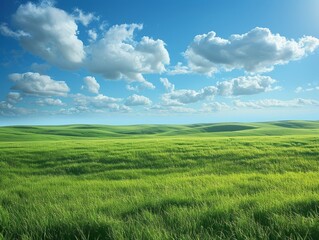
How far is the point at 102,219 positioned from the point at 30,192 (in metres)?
6.52

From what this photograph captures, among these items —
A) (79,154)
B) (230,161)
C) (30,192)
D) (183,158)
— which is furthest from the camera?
(79,154)

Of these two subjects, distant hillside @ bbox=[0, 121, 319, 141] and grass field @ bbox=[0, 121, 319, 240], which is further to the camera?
distant hillside @ bbox=[0, 121, 319, 141]

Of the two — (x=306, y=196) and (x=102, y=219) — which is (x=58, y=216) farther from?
(x=306, y=196)

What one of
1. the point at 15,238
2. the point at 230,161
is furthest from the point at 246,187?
the point at 230,161

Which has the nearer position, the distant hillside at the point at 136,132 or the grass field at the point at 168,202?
the grass field at the point at 168,202

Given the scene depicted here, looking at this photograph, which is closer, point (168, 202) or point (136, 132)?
point (168, 202)

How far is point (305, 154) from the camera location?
20531 mm

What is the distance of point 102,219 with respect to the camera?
6.20 m

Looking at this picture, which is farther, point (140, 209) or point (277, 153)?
point (277, 153)

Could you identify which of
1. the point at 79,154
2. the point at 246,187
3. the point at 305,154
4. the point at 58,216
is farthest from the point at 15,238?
the point at 305,154

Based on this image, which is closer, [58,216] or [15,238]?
[15,238]

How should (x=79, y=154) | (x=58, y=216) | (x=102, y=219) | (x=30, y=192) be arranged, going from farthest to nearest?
1. (x=79, y=154)
2. (x=30, y=192)
3. (x=58, y=216)
4. (x=102, y=219)

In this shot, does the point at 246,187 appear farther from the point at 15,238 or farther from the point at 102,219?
the point at 15,238

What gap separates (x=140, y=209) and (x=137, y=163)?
12.0 m
